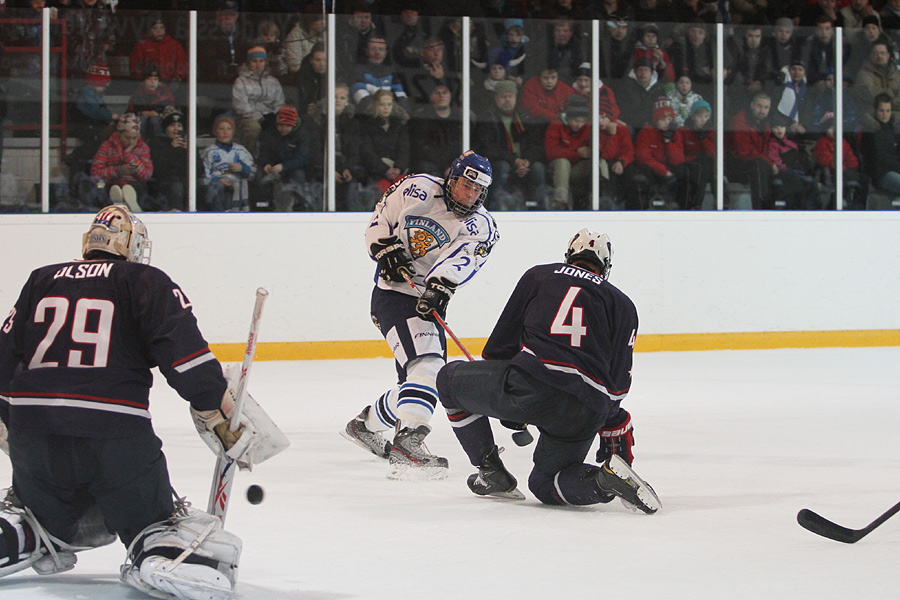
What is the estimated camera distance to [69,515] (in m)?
2.30

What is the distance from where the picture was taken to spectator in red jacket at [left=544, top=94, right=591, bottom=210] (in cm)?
767

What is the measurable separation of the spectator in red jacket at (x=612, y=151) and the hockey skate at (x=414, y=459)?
4.21 meters

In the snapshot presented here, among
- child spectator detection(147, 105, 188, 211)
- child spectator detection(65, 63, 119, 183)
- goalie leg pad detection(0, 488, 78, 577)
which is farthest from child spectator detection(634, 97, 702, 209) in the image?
goalie leg pad detection(0, 488, 78, 577)

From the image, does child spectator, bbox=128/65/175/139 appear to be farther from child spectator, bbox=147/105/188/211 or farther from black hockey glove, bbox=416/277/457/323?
black hockey glove, bbox=416/277/457/323

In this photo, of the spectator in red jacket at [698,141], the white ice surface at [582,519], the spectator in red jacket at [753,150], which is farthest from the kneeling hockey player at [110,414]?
the spectator in red jacket at [753,150]

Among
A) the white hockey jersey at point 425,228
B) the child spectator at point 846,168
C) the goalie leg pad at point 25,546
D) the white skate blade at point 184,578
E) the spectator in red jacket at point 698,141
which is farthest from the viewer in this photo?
the child spectator at point 846,168

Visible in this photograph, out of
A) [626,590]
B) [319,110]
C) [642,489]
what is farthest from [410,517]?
[319,110]

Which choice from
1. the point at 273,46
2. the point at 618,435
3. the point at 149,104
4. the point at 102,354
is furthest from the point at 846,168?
the point at 102,354

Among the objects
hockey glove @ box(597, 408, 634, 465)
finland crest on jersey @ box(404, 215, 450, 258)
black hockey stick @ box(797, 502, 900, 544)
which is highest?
finland crest on jersey @ box(404, 215, 450, 258)

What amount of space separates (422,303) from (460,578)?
→ 154 cm

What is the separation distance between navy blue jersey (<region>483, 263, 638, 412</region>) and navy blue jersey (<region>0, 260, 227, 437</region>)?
1.15 m

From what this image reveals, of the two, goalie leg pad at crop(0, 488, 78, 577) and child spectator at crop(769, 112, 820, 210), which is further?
child spectator at crop(769, 112, 820, 210)

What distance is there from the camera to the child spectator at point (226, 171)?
7070 millimetres

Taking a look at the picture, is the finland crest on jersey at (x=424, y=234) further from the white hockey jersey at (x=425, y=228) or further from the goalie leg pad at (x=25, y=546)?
the goalie leg pad at (x=25, y=546)
